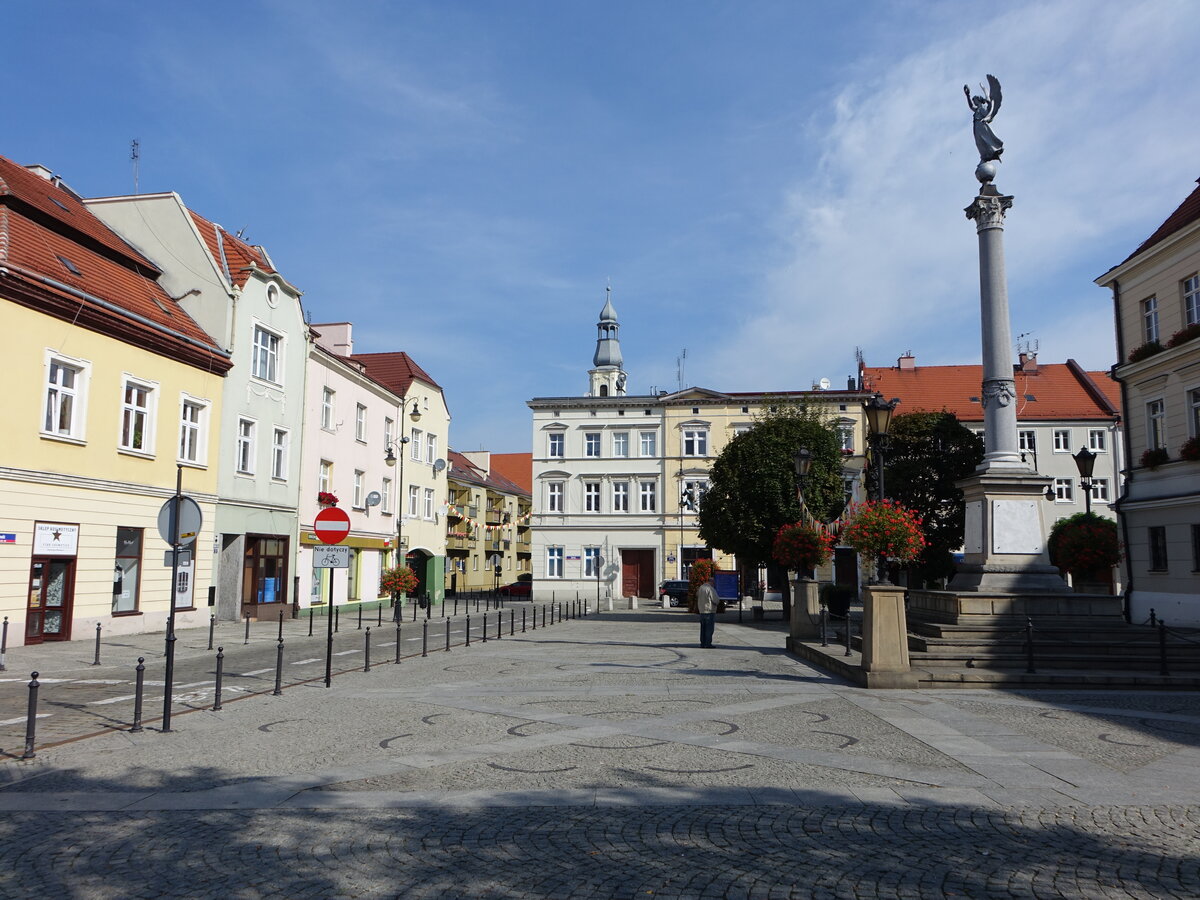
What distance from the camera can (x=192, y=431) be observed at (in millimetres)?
26828

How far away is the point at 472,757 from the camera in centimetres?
871

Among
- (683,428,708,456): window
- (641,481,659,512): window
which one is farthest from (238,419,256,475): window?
(683,428,708,456): window

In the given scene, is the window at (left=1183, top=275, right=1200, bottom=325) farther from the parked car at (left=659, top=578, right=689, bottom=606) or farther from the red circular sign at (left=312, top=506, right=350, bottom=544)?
the parked car at (left=659, top=578, right=689, bottom=606)

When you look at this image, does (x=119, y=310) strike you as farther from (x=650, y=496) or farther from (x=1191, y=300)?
(x=650, y=496)

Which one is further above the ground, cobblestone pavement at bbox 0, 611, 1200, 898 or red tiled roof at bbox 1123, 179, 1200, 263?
red tiled roof at bbox 1123, 179, 1200, 263

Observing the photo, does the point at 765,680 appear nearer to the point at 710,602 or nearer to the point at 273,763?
the point at 710,602

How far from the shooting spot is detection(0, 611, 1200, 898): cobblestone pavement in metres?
5.36

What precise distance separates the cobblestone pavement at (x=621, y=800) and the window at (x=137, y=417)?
14346 millimetres

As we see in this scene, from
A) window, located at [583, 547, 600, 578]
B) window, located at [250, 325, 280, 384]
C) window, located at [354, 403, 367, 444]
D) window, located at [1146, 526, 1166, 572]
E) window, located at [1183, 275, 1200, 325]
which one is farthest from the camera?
window, located at [583, 547, 600, 578]

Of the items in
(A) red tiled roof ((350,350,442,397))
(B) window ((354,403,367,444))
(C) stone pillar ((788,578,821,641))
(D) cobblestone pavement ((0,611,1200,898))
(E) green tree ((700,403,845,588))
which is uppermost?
(A) red tiled roof ((350,350,442,397))

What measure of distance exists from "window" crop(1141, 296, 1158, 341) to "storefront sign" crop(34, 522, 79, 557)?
31.1 meters

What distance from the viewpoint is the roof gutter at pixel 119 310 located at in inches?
784

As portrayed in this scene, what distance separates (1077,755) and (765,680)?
648cm

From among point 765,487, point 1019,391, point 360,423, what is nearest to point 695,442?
point 765,487
